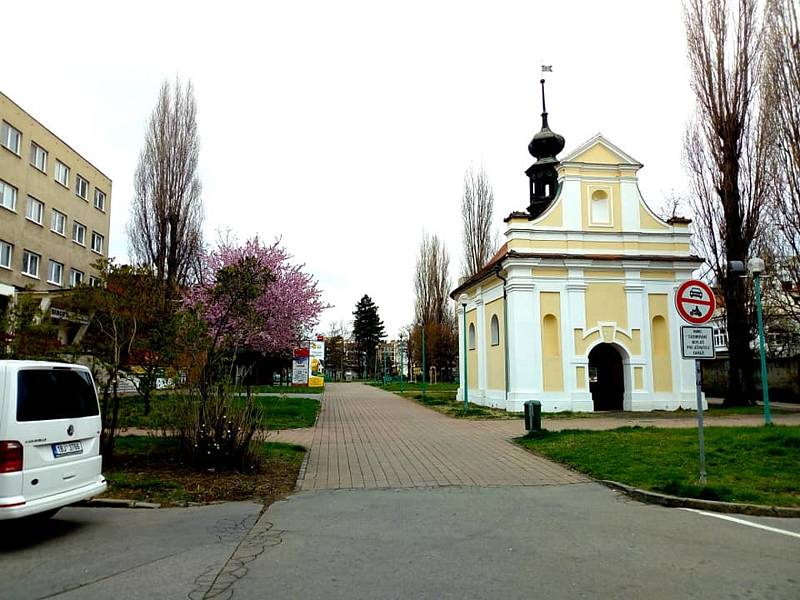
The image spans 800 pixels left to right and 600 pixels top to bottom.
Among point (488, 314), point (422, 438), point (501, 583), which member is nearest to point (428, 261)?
point (488, 314)

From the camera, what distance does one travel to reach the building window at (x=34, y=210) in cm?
3347

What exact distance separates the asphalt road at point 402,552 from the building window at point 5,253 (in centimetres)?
2802

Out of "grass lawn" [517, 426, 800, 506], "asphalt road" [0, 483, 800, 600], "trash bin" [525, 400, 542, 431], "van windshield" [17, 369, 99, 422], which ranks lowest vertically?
"asphalt road" [0, 483, 800, 600]

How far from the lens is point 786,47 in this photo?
21.0 meters

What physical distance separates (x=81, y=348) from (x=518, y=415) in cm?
1559

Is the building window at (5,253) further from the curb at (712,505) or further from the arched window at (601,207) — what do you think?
the curb at (712,505)

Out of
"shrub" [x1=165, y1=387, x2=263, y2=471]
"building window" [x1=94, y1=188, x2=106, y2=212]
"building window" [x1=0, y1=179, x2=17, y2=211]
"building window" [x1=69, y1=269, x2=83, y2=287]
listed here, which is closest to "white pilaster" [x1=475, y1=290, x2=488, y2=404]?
"shrub" [x1=165, y1=387, x2=263, y2=471]

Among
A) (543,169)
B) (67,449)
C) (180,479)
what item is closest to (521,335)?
(543,169)

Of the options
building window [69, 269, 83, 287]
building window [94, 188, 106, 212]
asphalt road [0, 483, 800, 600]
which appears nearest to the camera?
asphalt road [0, 483, 800, 600]

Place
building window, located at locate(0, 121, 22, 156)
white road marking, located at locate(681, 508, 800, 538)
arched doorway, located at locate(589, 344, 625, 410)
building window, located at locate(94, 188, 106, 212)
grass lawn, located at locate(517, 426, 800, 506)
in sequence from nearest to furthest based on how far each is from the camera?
white road marking, located at locate(681, 508, 800, 538) < grass lawn, located at locate(517, 426, 800, 506) < arched doorway, located at locate(589, 344, 625, 410) < building window, located at locate(0, 121, 22, 156) < building window, located at locate(94, 188, 106, 212)

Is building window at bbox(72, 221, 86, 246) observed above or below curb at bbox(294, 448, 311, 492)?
above

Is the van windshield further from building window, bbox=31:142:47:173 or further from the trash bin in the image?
A: building window, bbox=31:142:47:173

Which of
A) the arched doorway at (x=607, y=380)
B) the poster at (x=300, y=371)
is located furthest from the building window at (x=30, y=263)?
the arched doorway at (x=607, y=380)

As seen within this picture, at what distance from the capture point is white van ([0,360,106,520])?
19.3 feet
